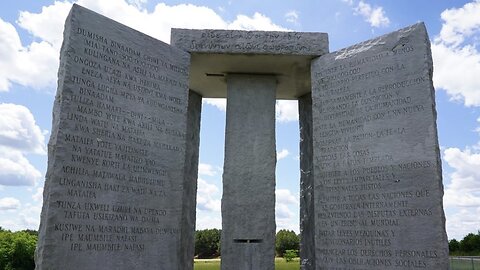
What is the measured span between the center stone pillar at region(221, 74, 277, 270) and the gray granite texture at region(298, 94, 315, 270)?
1.56 m

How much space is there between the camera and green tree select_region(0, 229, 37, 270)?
2848 cm

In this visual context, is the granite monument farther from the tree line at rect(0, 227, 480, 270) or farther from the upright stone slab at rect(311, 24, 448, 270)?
the tree line at rect(0, 227, 480, 270)

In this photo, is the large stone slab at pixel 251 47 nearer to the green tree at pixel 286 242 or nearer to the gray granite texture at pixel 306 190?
the gray granite texture at pixel 306 190

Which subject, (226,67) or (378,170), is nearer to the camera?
(378,170)

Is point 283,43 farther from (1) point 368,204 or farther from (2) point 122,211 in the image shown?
(2) point 122,211

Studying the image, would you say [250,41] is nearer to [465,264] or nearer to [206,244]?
[465,264]

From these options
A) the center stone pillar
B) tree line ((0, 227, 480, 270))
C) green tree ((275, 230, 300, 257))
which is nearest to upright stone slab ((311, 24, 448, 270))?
the center stone pillar

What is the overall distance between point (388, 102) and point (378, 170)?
1.17 m

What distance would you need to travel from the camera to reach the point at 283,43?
328 inches

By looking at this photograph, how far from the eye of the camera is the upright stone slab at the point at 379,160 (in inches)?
246

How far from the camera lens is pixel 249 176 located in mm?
8414

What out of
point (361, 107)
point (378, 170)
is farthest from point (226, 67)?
point (378, 170)

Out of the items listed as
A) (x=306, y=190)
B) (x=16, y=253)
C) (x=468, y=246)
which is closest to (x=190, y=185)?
(x=306, y=190)

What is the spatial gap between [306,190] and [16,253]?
26836mm
